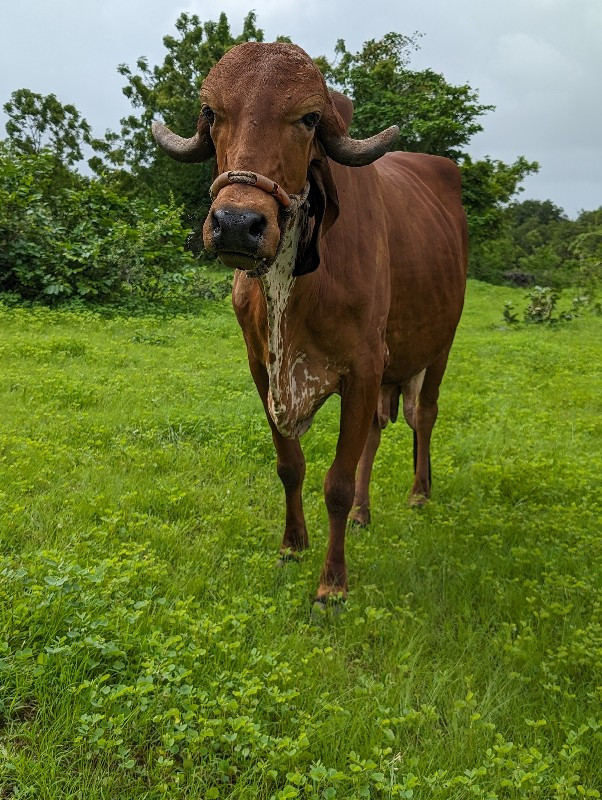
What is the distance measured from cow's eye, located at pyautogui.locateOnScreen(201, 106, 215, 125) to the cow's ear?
0.47 meters

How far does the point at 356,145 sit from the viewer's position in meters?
2.89

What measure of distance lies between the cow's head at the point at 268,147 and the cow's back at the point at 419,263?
1208 millimetres

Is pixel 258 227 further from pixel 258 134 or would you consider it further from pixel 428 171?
pixel 428 171

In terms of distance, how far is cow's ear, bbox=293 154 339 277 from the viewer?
2.96 metres

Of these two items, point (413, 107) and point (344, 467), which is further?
point (413, 107)

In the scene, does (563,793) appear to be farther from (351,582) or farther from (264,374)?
(264,374)

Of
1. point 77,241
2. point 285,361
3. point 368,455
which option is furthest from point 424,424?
point 77,241

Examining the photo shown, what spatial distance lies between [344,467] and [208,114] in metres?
1.79

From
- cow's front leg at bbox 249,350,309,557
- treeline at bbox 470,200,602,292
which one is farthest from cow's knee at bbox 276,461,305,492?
treeline at bbox 470,200,602,292

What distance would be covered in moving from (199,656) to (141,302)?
9.84 metres

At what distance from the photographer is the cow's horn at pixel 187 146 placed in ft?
9.89

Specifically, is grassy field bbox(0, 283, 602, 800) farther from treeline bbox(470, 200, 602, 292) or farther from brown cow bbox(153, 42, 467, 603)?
treeline bbox(470, 200, 602, 292)

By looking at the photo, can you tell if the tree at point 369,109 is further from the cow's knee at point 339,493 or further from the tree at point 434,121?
the cow's knee at point 339,493

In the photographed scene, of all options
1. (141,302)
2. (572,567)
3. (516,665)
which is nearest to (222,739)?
(516,665)
